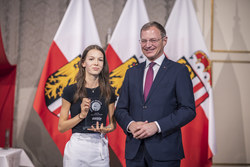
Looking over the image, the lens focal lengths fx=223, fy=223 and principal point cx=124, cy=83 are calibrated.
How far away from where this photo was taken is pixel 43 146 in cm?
311

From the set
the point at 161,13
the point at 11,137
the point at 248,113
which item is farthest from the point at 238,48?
the point at 11,137

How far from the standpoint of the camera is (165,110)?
5.08 ft

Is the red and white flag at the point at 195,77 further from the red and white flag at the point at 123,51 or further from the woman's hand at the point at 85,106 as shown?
the woman's hand at the point at 85,106

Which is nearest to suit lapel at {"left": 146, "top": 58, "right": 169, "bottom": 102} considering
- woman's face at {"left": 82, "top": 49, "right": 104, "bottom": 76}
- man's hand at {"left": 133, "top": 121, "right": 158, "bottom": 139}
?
man's hand at {"left": 133, "top": 121, "right": 158, "bottom": 139}

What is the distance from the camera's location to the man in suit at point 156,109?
148 cm

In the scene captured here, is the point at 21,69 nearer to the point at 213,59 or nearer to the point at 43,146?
the point at 43,146

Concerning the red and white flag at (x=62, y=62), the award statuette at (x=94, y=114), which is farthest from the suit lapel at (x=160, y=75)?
the red and white flag at (x=62, y=62)

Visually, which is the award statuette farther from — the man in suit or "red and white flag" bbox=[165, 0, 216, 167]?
"red and white flag" bbox=[165, 0, 216, 167]

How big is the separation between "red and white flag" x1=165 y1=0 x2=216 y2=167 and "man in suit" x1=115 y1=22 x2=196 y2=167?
1.13 metres

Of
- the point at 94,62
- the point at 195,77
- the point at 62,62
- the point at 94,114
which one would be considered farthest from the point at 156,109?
the point at 62,62

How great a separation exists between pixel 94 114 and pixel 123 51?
1.28 m

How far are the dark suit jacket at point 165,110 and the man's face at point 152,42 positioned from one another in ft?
0.38

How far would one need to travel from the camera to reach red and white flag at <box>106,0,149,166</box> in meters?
2.71

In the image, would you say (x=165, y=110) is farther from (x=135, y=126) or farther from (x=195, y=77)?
(x=195, y=77)
